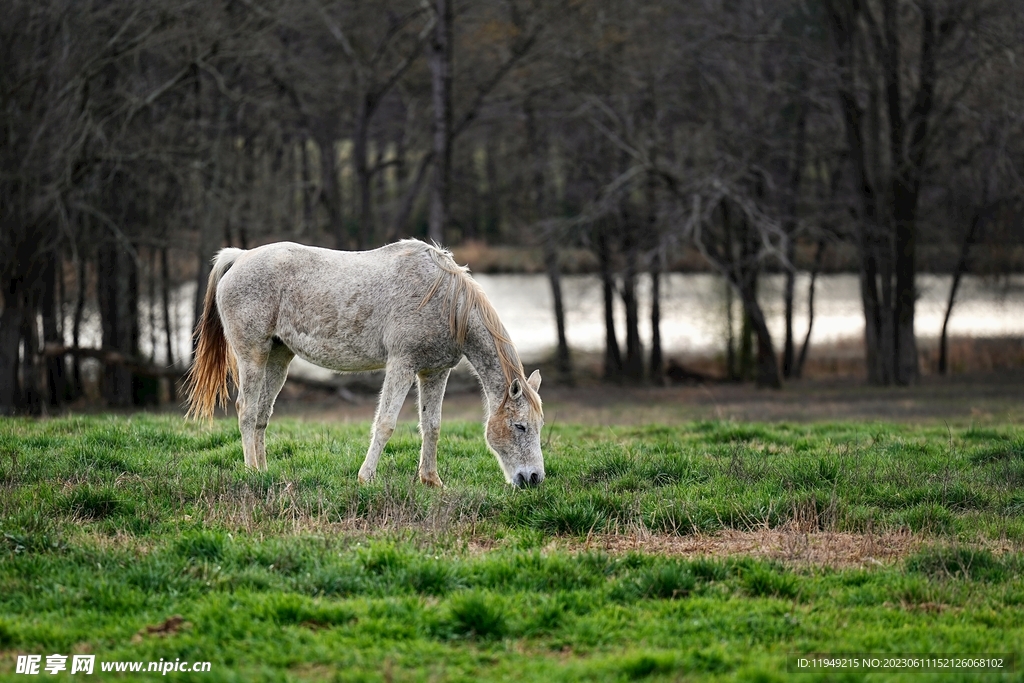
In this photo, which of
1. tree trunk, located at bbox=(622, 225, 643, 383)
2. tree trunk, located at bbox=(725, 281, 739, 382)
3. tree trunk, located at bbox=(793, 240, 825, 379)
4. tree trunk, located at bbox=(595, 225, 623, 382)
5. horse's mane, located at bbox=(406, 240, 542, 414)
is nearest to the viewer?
horse's mane, located at bbox=(406, 240, 542, 414)

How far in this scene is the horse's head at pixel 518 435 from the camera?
8000mm

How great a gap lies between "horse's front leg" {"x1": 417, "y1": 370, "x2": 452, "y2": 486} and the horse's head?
1.73 feet

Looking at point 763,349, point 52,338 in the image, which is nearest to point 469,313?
point 763,349

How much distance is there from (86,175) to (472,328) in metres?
16.3

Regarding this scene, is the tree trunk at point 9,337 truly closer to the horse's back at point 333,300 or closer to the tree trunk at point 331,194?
the tree trunk at point 331,194

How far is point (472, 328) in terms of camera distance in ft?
27.6

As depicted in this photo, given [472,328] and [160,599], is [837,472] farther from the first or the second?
[160,599]

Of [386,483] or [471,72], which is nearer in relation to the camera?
[386,483]

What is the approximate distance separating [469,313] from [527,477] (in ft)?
5.02

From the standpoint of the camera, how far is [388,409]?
27.0 ft

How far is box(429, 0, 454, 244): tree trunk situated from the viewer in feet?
87.0

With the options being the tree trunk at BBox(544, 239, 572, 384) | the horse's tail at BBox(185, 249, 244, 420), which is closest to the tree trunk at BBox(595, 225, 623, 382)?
the tree trunk at BBox(544, 239, 572, 384)

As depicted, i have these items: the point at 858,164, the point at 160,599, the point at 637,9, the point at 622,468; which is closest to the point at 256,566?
the point at 160,599

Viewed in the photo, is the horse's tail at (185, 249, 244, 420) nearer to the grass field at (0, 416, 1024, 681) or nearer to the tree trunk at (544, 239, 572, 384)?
the grass field at (0, 416, 1024, 681)
